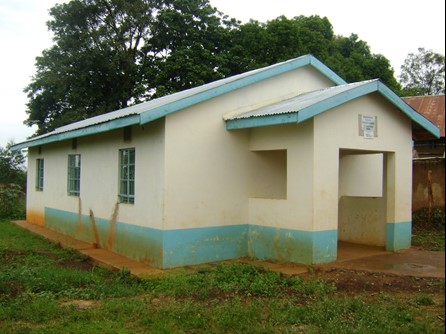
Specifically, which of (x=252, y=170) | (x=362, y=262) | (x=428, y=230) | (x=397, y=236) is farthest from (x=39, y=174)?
(x=428, y=230)

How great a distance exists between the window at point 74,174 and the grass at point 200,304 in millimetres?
4167

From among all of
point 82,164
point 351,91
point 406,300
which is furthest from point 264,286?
point 82,164

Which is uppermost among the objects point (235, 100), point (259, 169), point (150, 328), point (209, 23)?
point (209, 23)

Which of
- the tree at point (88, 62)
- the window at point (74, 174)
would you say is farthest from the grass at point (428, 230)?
the tree at point (88, 62)

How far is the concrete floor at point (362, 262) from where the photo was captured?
25.4 feet

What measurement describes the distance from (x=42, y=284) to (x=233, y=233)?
3604 millimetres

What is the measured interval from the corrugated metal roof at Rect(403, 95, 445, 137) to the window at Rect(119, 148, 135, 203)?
→ 13764 mm

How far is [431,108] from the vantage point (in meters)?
20.0

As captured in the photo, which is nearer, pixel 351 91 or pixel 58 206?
pixel 351 91

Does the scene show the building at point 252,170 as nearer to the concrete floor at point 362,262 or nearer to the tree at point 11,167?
the concrete floor at point 362,262

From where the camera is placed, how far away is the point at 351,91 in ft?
26.9

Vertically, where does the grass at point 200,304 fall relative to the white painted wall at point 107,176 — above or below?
below

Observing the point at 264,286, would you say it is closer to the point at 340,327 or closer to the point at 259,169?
the point at 340,327

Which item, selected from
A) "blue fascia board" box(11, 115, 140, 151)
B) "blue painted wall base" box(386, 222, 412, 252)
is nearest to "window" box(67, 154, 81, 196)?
"blue fascia board" box(11, 115, 140, 151)
